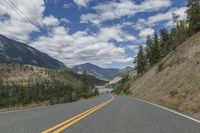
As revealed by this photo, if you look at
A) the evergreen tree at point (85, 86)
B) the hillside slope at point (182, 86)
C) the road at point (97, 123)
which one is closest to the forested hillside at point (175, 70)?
the hillside slope at point (182, 86)

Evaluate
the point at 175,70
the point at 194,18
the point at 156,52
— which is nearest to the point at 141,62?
the point at 156,52

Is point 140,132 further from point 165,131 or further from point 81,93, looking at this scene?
point 81,93

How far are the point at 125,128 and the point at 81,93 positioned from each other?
8887cm

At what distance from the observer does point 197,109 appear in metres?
14.9

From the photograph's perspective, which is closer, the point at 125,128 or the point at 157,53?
the point at 125,128

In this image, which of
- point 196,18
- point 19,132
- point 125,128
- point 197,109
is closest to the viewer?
point 19,132

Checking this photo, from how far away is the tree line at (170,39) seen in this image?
203 feet

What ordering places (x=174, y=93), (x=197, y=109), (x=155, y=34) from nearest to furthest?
(x=197, y=109) < (x=174, y=93) < (x=155, y=34)

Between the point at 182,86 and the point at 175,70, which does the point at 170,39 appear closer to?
the point at 175,70

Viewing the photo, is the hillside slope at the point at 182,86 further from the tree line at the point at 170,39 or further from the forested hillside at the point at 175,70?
the tree line at the point at 170,39

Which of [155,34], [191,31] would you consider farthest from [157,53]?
[191,31]

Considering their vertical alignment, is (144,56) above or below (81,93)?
above

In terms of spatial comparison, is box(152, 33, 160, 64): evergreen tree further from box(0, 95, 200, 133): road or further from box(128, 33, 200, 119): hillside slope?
box(0, 95, 200, 133): road

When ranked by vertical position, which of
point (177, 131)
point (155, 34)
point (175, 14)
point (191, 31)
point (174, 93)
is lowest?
point (177, 131)
